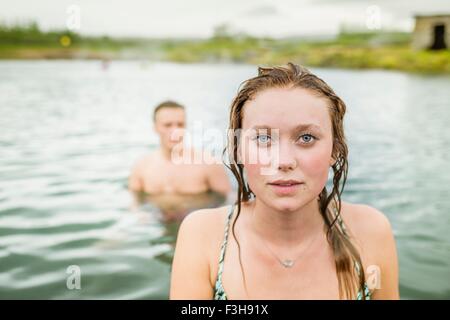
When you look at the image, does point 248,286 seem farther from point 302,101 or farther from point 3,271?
point 3,271

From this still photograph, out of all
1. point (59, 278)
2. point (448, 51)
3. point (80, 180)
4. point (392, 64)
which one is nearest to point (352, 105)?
point (448, 51)

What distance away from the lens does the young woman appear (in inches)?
69.4

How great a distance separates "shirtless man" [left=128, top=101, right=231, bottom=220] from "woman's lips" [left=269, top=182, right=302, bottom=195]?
3.79 m

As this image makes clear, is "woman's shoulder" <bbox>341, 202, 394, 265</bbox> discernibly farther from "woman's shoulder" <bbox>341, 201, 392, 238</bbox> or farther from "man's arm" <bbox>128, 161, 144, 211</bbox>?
"man's arm" <bbox>128, 161, 144, 211</bbox>

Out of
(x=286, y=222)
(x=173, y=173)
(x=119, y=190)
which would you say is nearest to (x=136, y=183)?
(x=173, y=173)

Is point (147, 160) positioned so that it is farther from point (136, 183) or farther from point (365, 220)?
point (365, 220)

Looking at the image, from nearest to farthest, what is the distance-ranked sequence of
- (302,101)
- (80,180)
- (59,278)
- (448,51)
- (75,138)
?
1. (302,101)
2. (59,278)
3. (80,180)
4. (75,138)
5. (448,51)

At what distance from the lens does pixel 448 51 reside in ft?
57.9

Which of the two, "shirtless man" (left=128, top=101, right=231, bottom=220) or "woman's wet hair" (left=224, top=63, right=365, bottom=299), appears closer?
"woman's wet hair" (left=224, top=63, right=365, bottom=299)

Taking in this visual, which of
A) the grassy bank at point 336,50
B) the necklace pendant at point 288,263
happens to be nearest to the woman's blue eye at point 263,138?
the necklace pendant at point 288,263

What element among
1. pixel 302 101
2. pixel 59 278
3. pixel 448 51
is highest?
pixel 448 51

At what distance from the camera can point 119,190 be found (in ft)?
22.1

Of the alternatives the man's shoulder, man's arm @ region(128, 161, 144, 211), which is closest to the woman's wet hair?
the man's shoulder
